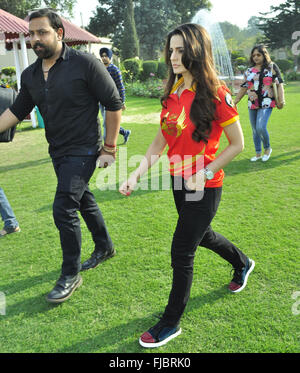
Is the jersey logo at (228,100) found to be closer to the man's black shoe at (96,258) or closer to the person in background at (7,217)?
the man's black shoe at (96,258)

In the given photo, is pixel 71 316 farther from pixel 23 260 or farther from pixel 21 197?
pixel 21 197

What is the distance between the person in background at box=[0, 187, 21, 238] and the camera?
4.03 m

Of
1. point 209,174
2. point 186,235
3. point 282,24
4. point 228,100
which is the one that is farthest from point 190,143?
point 282,24

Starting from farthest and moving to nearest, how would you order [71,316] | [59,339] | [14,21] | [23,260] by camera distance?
[14,21] < [23,260] < [71,316] < [59,339]

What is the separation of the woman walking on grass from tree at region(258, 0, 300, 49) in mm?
48437

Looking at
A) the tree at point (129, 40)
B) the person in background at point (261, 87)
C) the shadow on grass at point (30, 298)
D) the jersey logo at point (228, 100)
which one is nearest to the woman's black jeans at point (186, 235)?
the jersey logo at point (228, 100)

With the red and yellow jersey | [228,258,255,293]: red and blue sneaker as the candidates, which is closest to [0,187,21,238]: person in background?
the red and yellow jersey

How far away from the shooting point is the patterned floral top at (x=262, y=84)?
5949 millimetres

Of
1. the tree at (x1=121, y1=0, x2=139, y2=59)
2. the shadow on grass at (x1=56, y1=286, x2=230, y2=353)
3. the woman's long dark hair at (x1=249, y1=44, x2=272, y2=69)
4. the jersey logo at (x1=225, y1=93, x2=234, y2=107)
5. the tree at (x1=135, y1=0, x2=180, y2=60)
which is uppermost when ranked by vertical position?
the tree at (x1=135, y1=0, x2=180, y2=60)

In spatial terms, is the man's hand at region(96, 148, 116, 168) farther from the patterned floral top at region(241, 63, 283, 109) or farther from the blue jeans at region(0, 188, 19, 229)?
the patterned floral top at region(241, 63, 283, 109)

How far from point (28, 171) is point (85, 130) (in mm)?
4388

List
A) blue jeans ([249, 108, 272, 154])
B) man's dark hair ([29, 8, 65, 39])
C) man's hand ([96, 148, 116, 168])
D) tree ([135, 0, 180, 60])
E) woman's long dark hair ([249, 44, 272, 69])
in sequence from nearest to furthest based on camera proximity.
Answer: man's dark hair ([29, 8, 65, 39]) < man's hand ([96, 148, 116, 168]) < woman's long dark hair ([249, 44, 272, 69]) < blue jeans ([249, 108, 272, 154]) < tree ([135, 0, 180, 60])

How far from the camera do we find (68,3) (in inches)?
1658
